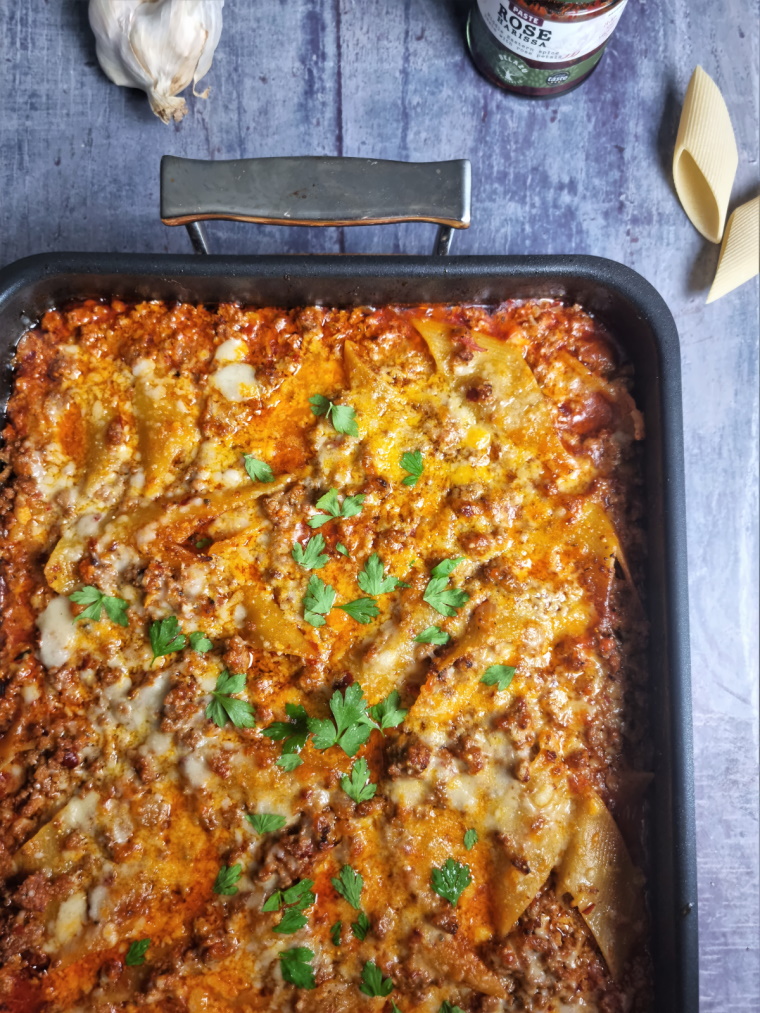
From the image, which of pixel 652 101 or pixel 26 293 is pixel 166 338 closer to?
pixel 26 293

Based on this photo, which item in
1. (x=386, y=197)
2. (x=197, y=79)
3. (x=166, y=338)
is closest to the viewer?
(x=386, y=197)

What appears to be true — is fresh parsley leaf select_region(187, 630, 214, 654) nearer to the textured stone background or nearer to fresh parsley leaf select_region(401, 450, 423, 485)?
fresh parsley leaf select_region(401, 450, 423, 485)

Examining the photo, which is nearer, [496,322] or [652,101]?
[496,322]

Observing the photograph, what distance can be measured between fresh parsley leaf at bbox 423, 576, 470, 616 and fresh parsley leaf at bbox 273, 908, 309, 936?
925 mm

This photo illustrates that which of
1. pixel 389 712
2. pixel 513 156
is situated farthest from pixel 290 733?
pixel 513 156

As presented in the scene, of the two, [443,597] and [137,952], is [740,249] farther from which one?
[137,952]

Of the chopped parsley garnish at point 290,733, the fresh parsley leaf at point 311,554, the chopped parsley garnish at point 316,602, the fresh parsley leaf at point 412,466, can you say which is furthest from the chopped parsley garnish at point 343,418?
Result: the chopped parsley garnish at point 290,733

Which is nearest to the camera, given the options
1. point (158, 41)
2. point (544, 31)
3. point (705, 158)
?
point (544, 31)

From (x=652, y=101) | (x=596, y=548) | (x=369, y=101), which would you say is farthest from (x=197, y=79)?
(x=596, y=548)

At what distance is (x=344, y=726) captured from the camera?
2.35 m

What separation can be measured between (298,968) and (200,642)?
0.94 meters

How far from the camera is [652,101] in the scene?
3.08m

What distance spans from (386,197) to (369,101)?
35.0 inches

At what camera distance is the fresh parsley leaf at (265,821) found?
7.61ft
